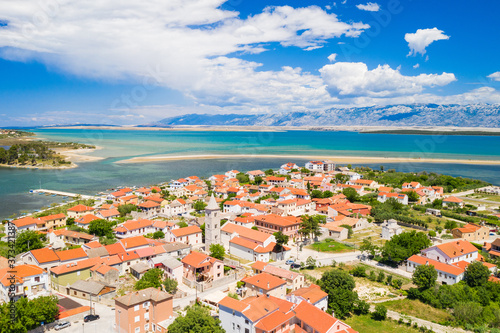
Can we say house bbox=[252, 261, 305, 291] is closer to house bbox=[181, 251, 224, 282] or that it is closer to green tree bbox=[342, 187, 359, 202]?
house bbox=[181, 251, 224, 282]

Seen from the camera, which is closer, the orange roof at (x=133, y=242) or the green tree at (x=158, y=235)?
the orange roof at (x=133, y=242)

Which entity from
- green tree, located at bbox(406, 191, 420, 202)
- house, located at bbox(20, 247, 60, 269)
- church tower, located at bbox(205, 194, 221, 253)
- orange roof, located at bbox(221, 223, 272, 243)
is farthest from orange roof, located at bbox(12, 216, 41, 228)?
green tree, located at bbox(406, 191, 420, 202)

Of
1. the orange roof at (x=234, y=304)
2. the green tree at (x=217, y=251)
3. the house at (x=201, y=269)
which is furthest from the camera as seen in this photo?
the green tree at (x=217, y=251)

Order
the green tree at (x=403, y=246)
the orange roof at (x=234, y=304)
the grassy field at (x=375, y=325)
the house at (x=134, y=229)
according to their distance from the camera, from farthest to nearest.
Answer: the house at (x=134, y=229), the green tree at (x=403, y=246), the grassy field at (x=375, y=325), the orange roof at (x=234, y=304)

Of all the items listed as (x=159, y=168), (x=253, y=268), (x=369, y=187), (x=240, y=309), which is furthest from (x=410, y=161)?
(x=240, y=309)

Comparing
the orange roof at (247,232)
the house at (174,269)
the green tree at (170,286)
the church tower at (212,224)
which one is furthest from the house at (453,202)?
the green tree at (170,286)

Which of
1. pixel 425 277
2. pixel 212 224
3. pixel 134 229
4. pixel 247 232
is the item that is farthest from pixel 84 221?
pixel 425 277

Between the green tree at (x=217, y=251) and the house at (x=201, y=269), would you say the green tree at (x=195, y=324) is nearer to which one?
the house at (x=201, y=269)
